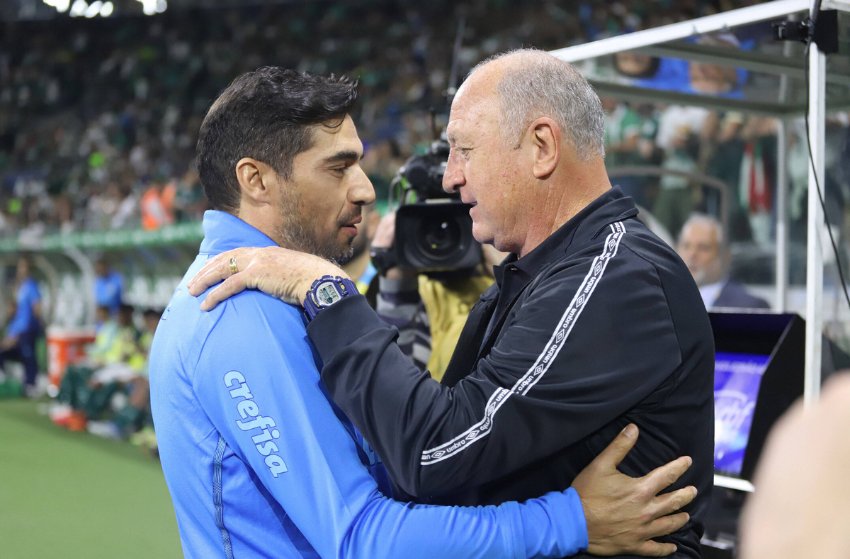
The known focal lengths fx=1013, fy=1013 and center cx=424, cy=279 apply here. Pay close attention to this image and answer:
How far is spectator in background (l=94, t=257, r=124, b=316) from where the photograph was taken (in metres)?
13.1

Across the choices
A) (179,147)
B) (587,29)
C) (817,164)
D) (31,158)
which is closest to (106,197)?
(179,147)

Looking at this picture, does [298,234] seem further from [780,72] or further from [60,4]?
[60,4]

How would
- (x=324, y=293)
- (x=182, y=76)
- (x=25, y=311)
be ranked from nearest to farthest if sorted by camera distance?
(x=324, y=293), (x=25, y=311), (x=182, y=76)

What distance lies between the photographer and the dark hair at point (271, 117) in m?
1.85

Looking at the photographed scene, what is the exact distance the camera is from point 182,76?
19469mm

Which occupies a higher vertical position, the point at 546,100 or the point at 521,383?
the point at 546,100

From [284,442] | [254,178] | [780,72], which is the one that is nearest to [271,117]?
[254,178]

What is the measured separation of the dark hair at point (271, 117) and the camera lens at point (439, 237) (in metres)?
1.51

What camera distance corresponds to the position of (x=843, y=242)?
449cm

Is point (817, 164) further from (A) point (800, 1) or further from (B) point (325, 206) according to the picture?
(B) point (325, 206)

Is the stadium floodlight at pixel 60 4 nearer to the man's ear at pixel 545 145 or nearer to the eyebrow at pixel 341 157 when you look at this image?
the eyebrow at pixel 341 157

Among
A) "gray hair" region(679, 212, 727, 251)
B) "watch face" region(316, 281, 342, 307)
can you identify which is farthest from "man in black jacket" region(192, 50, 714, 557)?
"gray hair" region(679, 212, 727, 251)

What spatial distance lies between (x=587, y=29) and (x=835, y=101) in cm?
961

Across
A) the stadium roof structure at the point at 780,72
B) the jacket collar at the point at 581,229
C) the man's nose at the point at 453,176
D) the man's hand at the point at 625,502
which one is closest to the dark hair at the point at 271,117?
the man's nose at the point at 453,176
